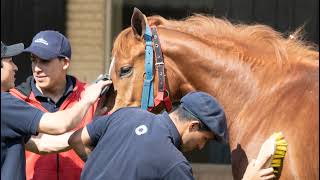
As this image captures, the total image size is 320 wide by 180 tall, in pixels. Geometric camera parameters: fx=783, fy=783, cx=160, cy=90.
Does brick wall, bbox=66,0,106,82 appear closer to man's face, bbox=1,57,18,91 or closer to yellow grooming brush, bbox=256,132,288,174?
man's face, bbox=1,57,18,91

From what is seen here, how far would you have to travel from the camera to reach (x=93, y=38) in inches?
293

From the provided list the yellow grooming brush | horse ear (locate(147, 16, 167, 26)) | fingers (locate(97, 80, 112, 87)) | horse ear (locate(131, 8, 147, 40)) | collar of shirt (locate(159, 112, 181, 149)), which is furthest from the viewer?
horse ear (locate(147, 16, 167, 26))

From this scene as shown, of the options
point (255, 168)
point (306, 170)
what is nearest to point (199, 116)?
point (255, 168)

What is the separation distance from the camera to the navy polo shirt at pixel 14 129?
3.70 m

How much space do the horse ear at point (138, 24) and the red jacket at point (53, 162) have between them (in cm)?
47

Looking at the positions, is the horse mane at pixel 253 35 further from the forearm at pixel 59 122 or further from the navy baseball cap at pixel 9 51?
the forearm at pixel 59 122

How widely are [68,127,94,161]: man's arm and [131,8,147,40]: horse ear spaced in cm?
78

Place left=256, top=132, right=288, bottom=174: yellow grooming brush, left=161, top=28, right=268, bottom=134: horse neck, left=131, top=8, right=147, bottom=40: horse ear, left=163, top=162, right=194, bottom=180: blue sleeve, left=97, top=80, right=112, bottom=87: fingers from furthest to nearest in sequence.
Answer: left=131, top=8, right=147, bottom=40: horse ear, left=161, top=28, right=268, bottom=134: horse neck, left=97, top=80, right=112, bottom=87: fingers, left=256, top=132, right=288, bottom=174: yellow grooming brush, left=163, top=162, right=194, bottom=180: blue sleeve

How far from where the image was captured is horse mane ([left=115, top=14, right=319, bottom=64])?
427 centimetres

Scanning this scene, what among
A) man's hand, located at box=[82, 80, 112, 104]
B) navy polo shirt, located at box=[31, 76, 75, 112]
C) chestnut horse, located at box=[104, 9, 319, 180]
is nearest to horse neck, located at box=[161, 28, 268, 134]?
chestnut horse, located at box=[104, 9, 319, 180]

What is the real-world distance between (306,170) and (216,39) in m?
0.95

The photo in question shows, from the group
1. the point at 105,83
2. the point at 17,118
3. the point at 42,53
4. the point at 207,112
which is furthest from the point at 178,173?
the point at 42,53

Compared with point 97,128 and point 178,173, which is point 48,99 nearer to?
point 97,128

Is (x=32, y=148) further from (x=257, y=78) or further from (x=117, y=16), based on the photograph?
(x=117, y=16)
